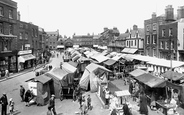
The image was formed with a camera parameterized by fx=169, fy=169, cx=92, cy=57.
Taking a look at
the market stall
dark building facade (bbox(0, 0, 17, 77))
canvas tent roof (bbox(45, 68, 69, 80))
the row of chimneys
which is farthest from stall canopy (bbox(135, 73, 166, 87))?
dark building facade (bbox(0, 0, 17, 77))

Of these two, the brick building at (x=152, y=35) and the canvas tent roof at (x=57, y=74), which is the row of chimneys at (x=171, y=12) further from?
the canvas tent roof at (x=57, y=74)

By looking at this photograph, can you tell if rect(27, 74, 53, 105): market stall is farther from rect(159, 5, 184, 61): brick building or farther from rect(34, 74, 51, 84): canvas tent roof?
rect(159, 5, 184, 61): brick building

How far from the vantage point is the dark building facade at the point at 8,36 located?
91.6 feet

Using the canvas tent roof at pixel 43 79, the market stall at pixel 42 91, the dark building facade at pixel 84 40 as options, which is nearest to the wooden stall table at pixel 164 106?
the market stall at pixel 42 91

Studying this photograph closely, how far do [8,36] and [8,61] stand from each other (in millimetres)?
4336

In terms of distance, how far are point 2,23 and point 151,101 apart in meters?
26.4

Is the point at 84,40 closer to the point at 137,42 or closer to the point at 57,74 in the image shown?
the point at 137,42

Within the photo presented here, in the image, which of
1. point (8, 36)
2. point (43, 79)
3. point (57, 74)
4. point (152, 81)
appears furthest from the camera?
point (8, 36)

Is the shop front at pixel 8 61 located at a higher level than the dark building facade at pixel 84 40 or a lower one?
lower

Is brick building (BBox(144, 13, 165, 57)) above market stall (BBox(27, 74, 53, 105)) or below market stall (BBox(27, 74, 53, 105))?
above

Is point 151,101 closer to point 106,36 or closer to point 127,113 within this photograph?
point 127,113

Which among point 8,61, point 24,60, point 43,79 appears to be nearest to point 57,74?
point 43,79

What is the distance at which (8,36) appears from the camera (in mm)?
29109

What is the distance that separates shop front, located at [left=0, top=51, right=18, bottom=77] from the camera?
27.5 m
